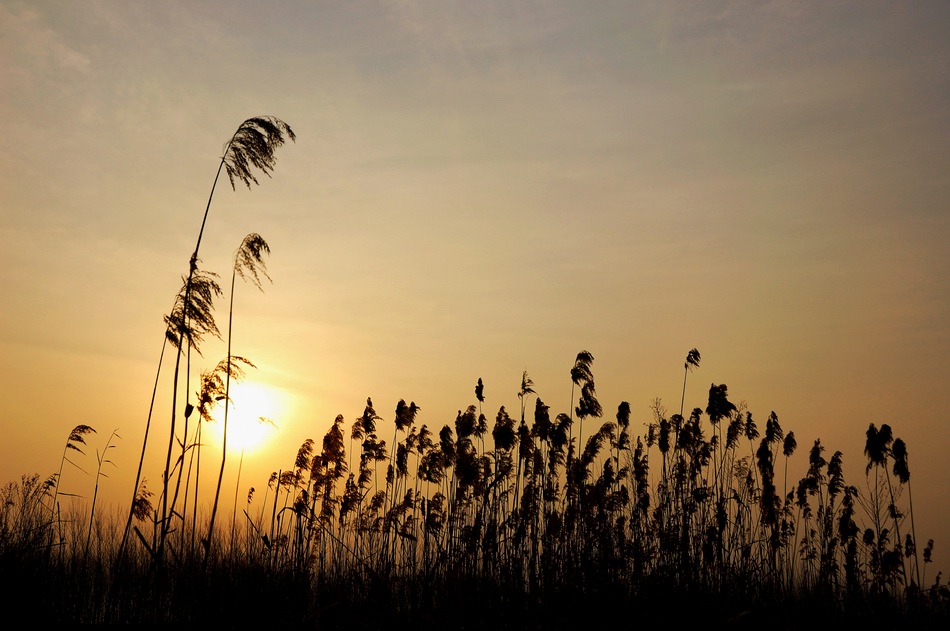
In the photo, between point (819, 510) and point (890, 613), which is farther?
point (819, 510)

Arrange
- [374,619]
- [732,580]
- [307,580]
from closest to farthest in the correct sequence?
[374,619], [307,580], [732,580]

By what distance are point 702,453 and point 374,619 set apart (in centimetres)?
495

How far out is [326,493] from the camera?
9594 millimetres

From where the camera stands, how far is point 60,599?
26.1 ft

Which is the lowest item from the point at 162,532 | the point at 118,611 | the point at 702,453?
the point at 118,611

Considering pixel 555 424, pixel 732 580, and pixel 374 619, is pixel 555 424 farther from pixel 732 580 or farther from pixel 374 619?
pixel 374 619

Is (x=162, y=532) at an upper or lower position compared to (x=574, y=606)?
upper

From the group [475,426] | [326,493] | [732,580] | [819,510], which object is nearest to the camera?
[732,580]

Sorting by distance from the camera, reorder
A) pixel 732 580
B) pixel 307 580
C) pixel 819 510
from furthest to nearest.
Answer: pixel 819 510 < pixel 732 580 < pixel 307 580

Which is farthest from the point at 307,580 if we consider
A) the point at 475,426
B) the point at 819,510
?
the point at 819,510

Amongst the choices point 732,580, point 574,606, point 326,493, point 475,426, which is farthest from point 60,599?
point 732,580

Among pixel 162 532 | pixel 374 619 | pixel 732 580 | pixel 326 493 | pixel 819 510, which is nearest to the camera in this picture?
pixel 162 532

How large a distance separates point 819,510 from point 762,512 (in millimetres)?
1694

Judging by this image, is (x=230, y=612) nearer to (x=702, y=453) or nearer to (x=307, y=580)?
(x=307, y=580)
